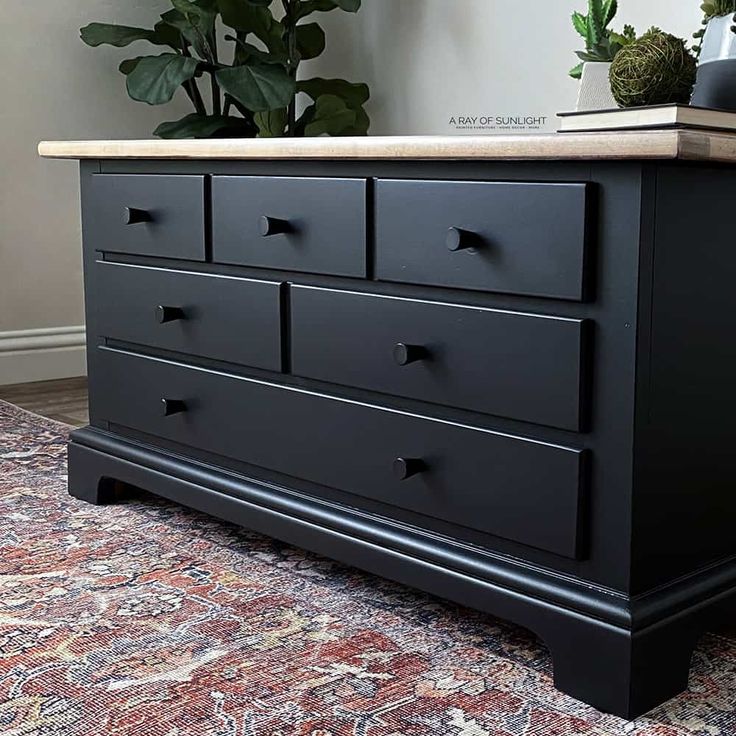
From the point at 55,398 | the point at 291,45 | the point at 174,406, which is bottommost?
the point at 55,398

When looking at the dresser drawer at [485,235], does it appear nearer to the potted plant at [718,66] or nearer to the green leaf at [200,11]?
the potted plant at [718,66]

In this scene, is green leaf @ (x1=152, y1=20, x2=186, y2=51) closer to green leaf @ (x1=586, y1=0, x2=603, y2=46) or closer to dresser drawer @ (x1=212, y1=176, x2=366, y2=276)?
dresser drawer @ (x1=212, y1=176, x2=366, y2=276)

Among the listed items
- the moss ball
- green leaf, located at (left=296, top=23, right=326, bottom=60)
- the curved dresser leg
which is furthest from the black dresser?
green leaf, located at (left=296, top=23, right=326, bottom=60)

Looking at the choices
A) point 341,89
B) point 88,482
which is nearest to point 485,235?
Answer: point 88,482

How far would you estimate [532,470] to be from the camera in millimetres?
1320

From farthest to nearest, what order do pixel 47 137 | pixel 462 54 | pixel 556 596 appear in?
pixel 47 137 < pixel 462 54 < pixel 556 596

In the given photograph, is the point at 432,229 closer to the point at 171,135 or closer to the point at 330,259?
the point at 330,259

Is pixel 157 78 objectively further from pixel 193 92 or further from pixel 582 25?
pixel 582 25

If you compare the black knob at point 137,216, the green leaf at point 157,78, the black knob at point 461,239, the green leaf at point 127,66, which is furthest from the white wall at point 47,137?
the black knob at point 461,239

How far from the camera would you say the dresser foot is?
1.23 meters

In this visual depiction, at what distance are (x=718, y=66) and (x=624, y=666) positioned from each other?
0.70 meters

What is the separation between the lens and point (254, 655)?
54.1 inches

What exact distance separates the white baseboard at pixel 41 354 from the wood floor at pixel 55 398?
0.11 feet

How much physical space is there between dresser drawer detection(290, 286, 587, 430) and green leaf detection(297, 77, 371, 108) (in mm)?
1399
